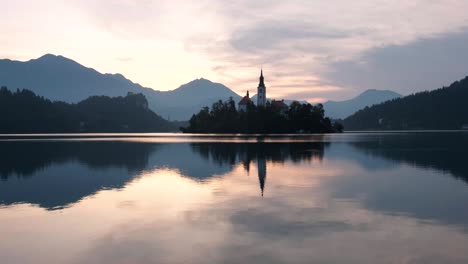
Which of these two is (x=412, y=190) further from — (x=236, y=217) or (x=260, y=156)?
(x=260, y=156)

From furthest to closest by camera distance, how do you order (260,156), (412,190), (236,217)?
(260,156)
(412,190)
(236,217)

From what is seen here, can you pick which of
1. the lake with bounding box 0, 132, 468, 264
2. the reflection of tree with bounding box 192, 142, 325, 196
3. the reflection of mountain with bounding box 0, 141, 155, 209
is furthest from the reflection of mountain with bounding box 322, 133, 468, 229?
the reflection of mountain with bounding box 0, 141, 155, 209

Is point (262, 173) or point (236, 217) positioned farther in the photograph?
point (262, 173)

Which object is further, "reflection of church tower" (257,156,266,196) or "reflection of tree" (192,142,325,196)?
"reflection of tree" (192,142,325,196)

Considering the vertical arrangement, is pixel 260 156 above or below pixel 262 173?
above

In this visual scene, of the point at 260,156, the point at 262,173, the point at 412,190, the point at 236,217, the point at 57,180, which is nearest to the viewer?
the point at 236,217

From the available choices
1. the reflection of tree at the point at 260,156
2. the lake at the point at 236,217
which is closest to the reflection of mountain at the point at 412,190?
the lake at the point at 236,217

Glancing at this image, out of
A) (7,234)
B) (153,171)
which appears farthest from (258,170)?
(7,234)

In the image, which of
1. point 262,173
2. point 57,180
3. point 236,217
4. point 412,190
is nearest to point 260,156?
point 262,173

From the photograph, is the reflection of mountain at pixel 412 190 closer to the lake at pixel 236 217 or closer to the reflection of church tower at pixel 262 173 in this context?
the lake at pixel 236 217

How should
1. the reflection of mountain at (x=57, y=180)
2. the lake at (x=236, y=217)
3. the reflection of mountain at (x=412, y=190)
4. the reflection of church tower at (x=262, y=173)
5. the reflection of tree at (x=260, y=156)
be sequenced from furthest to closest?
the reflection of tree at (x=260, y=156) < the reflection of church tower at (x=262, y=173) < the reflection of mountain at (x=57, y=180) < the reflection of mountain at (x=412, y=190) < the lake at (x=236, y=217)

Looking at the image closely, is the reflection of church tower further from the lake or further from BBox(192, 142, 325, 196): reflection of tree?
the lake

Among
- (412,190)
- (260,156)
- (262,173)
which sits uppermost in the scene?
(260,156)

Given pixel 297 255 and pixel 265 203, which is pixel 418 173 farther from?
pixel 297 255
